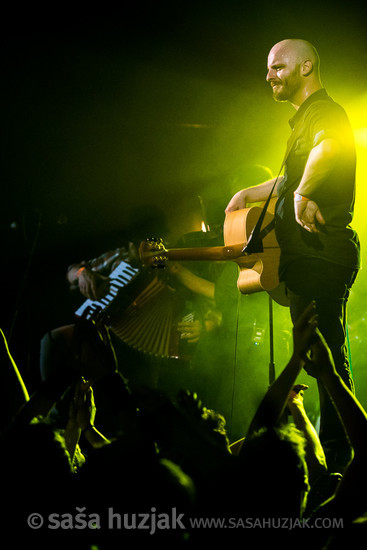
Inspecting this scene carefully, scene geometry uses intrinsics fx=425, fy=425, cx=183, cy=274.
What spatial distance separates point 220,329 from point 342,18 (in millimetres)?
3426

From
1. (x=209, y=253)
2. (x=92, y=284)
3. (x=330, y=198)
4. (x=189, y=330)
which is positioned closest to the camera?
(x=330, y=198)

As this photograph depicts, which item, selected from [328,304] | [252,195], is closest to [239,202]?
[252,195]

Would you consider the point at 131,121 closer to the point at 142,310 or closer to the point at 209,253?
the point at 142,310

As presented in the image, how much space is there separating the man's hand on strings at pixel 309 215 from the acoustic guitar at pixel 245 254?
0.66 meters

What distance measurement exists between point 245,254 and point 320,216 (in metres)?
0.94

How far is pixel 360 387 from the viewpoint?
16.1 feet

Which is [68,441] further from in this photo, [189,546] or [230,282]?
[230,282]

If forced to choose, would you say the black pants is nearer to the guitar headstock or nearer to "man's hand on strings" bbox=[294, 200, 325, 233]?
"man's hand on strings" bbox=[294, 200, 325, 233]

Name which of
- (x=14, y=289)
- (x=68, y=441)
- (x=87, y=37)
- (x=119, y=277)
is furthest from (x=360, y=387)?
(x=87, y=37)

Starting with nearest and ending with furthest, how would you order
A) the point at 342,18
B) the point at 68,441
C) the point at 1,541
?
1. the point at 1,541
2. the point at 68,441
3. the point at 342,18

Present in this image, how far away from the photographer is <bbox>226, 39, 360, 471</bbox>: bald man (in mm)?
2266

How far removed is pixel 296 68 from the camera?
2.71 meters

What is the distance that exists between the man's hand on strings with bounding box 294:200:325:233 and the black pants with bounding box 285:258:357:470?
8.2 inches

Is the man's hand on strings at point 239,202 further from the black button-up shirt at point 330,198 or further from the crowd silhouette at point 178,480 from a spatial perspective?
the crowd silhouette at point 178,480
